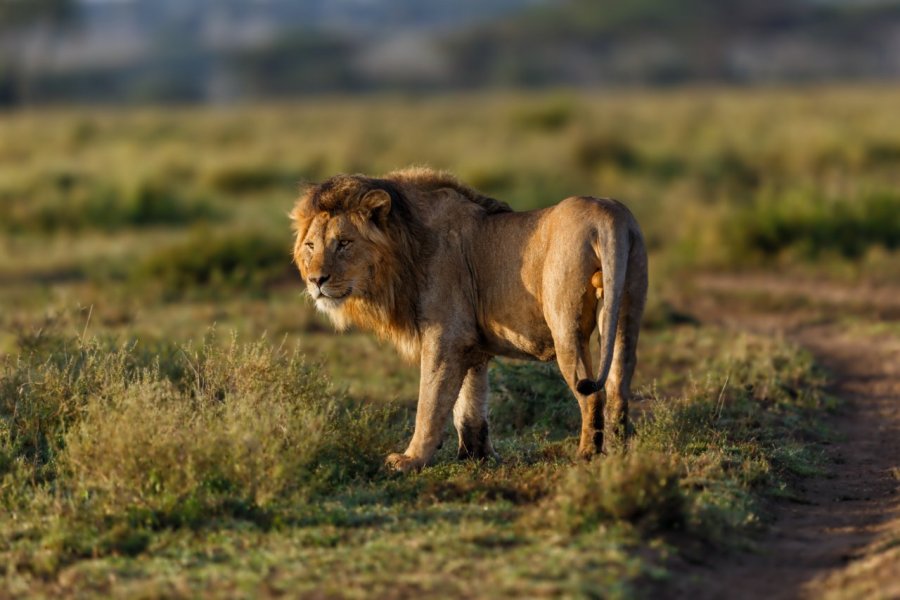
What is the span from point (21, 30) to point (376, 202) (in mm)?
73949

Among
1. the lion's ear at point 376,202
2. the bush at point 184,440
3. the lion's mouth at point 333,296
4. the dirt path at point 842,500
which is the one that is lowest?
the dirt path at point 842,500

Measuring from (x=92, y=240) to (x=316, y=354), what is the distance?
27.0 feet

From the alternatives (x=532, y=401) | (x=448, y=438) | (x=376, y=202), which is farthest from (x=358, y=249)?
(x=532, y=401)

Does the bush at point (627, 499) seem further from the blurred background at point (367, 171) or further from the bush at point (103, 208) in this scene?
the bush at point (103, 208)

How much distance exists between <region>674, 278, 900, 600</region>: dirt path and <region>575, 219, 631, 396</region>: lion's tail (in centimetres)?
105

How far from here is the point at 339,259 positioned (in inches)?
282

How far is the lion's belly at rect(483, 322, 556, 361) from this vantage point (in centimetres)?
718

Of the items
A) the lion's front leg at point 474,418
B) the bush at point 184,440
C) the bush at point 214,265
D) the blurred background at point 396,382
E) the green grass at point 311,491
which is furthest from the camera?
the bush at point 214,265

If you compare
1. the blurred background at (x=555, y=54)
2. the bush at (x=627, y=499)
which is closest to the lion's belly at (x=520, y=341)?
the bush at (x=627, y=499)

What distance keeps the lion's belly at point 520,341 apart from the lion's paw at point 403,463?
0.73 meters

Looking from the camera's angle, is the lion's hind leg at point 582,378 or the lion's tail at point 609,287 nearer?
the lion's tail at point 609,287

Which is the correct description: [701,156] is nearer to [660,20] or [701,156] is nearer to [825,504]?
[825,504]

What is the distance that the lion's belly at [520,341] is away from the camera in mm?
7184

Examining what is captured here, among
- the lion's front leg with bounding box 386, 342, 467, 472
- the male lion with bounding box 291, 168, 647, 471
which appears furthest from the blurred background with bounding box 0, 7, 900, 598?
Answer: the male lion with bounding box 291, 168, 647, 471
